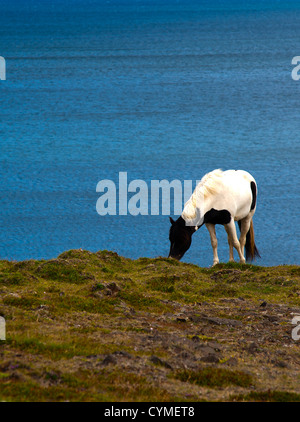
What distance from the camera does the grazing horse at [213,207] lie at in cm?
1889

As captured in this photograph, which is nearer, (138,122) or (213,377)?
(213,377)

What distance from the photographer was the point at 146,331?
1206 centimetres

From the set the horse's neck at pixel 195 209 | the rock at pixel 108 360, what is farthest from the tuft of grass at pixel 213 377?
the horse's neck at pixel 195 209

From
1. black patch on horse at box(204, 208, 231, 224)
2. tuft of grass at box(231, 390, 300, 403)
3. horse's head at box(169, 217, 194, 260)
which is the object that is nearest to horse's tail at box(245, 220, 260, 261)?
black patch on horse at box(204, 208, 231, 224)

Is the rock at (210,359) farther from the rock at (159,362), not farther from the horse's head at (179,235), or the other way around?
the horse's head at (179,235)

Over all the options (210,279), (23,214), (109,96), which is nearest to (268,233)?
(23,214)

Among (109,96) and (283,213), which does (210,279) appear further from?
(109,96)

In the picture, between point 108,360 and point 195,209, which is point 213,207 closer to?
point 195,209

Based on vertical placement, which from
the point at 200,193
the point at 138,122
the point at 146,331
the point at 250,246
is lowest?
the point at 146,331

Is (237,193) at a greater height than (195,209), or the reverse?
(237,193)

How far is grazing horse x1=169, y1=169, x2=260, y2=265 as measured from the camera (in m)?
18.9

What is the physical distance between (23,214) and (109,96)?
24.1 m

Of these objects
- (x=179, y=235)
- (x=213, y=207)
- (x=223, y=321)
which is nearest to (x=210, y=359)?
(x=223, y=321)

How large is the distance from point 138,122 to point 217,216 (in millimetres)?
28620
